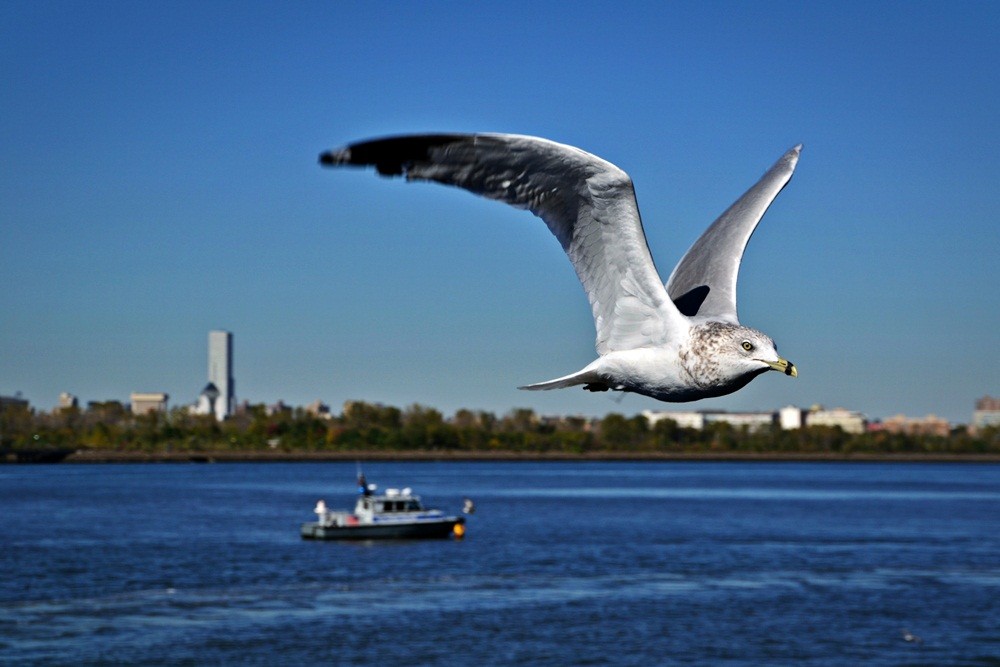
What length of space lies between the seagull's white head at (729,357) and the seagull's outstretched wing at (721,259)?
62cm

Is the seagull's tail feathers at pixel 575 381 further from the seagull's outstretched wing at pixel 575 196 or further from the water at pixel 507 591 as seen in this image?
the water at pixel 507 591

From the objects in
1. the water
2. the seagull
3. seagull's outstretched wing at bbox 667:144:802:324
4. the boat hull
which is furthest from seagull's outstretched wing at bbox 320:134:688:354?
the boat hull

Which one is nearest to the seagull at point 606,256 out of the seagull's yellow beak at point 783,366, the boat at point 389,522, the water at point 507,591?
the seagull's yellow beak at point 783,366

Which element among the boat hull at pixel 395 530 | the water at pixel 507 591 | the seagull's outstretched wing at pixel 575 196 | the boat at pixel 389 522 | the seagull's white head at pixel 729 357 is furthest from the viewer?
the boat hull at pixel 395 530

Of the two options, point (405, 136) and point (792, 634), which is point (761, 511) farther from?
point (405, 136)

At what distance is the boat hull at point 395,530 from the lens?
8150cm

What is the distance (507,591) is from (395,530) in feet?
67.7

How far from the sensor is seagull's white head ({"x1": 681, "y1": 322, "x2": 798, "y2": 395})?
593 centimetres

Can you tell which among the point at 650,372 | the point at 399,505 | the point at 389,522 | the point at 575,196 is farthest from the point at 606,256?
the point at 399,505

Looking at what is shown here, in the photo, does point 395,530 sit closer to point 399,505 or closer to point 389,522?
point 399,505

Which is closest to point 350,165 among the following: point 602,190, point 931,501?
point 602,190

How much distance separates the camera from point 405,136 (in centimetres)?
557

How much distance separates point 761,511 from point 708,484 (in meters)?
71.7

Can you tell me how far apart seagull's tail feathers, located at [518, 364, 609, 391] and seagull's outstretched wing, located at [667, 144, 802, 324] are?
0.69 metres
